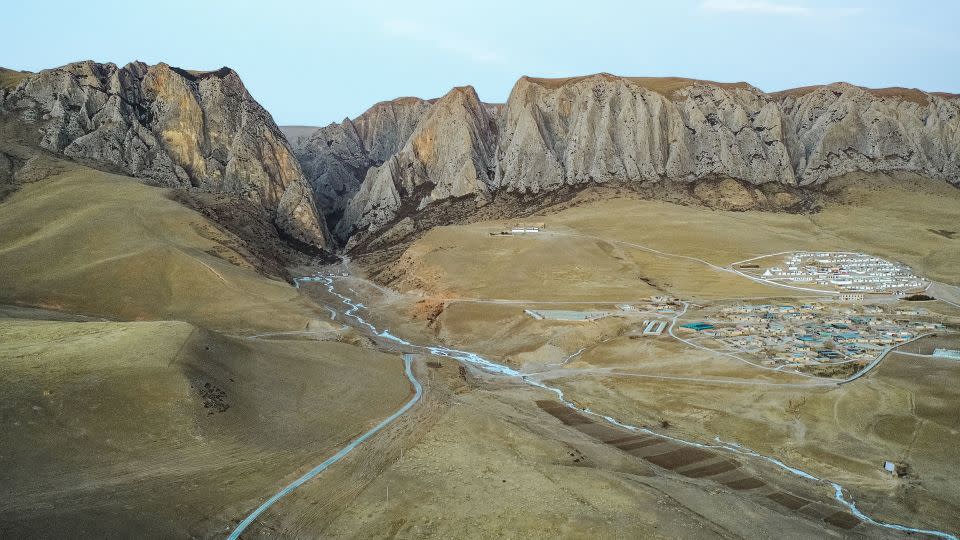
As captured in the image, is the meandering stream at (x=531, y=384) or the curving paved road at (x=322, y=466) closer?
the curving paved road at (x=322, y=466)

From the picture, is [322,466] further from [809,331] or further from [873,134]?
[873,134]

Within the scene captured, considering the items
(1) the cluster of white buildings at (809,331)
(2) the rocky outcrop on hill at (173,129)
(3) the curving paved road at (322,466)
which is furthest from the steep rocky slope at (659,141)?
(3) the curving paved road at (322,466)

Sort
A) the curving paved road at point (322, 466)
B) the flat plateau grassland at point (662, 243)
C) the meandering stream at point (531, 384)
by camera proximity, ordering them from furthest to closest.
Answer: the flat plateau grassland at point (662, 243), the meandering stream at point (531, 384), the curving paved road at point (322, 466)

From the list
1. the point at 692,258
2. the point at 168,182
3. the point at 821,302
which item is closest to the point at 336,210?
the point at 168,182

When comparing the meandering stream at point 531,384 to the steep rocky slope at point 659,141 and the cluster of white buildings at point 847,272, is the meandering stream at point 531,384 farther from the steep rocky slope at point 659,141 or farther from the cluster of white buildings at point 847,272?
the steep rocky slope at point 659,141

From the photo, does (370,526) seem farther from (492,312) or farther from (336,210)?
(336,210)

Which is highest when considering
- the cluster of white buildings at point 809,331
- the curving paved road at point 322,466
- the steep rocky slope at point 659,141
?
the steep rocky slope at point 659,141

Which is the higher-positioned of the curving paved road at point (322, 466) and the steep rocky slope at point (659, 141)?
the steep rocky slope at point (659, 141)

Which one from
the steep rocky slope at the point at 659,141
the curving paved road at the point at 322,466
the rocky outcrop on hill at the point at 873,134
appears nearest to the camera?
the curving paved road at the point at 322,466

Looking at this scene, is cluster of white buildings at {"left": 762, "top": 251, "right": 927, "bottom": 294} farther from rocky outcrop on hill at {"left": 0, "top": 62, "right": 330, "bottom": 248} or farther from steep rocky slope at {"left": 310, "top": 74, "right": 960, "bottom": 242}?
rocky outcrop on hill at {"left": 0, "top": 62, "right": 330, "bottom": 248}
